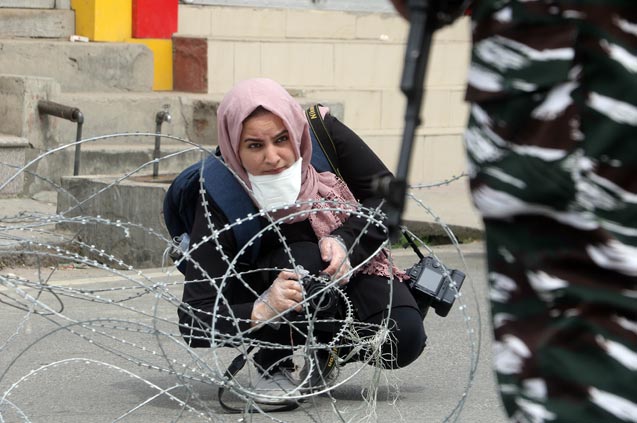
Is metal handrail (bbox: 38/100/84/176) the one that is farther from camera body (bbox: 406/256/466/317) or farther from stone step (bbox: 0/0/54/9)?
camera body (bbox: 406/256/466/317)

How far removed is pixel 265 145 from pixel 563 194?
2331 millimetres

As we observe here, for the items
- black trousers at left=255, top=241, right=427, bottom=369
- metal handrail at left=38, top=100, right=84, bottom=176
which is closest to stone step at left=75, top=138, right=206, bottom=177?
metal handrail at left=38, top=100, right=84, bottom=176

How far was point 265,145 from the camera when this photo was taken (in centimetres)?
397

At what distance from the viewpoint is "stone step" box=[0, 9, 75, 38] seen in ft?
29.6

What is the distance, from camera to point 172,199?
4266 millimetres

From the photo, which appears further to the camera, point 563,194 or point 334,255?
point 334,255

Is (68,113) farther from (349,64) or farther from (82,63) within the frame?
(349,64)

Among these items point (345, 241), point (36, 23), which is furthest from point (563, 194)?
point (36, 23)

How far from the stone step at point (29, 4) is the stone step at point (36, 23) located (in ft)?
0.21

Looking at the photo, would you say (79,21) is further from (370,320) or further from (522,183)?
(522,183)

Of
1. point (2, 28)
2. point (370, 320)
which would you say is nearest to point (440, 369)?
point (370, 320)

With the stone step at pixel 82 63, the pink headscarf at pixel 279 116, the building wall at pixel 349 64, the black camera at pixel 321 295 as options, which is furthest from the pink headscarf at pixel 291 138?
the building wall at pixel 349 64

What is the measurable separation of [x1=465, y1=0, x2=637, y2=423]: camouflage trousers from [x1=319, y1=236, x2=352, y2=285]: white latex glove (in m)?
2.21

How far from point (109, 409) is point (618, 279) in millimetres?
2843
